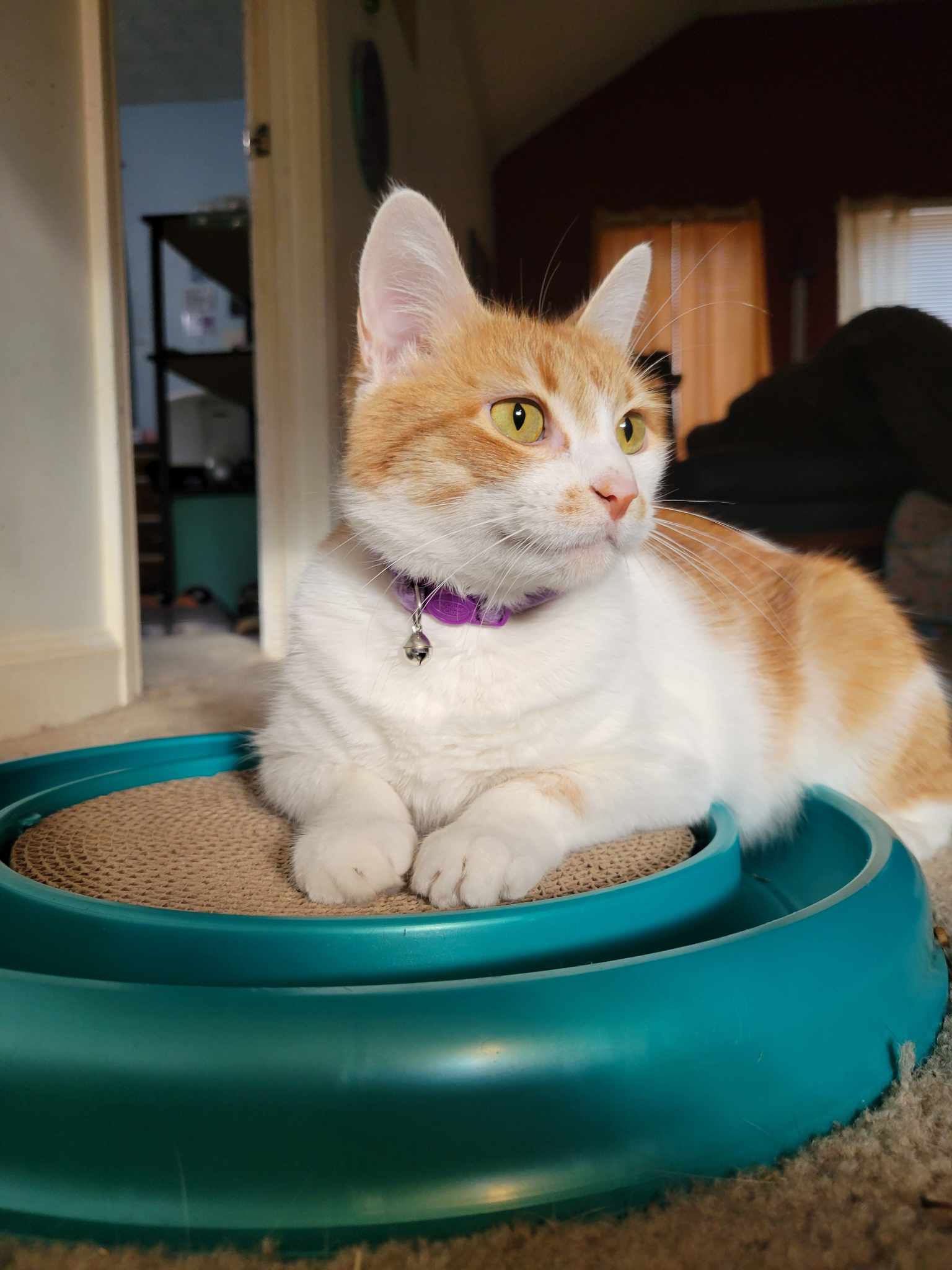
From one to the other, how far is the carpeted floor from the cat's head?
0.53 meters

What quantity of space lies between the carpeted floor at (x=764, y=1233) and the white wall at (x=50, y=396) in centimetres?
153

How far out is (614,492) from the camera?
91 centimetres

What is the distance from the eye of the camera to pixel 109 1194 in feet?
2.02

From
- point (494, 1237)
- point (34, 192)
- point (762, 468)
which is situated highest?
point (34, 192)

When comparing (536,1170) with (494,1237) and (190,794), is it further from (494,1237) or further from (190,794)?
(190,794)

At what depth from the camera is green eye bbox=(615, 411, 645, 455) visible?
1.12 m

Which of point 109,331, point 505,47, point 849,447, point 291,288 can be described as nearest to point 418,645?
point 109,331

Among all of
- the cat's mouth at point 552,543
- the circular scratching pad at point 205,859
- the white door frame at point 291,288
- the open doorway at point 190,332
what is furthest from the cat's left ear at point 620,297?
the open doorway at point 190,332

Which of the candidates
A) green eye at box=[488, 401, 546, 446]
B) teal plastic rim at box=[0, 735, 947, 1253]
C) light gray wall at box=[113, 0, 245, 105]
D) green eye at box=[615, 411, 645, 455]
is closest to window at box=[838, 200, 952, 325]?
light gray wall at box=[113, 0, 245, 105]

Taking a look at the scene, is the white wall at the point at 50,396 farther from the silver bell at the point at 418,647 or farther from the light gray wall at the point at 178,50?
the light gray wall at the point at 178,50

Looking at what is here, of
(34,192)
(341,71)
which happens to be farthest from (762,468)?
(34,192)

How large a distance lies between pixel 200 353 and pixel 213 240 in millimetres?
546

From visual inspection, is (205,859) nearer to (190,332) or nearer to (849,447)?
(849,447)

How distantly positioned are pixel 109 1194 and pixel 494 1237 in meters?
0.24
